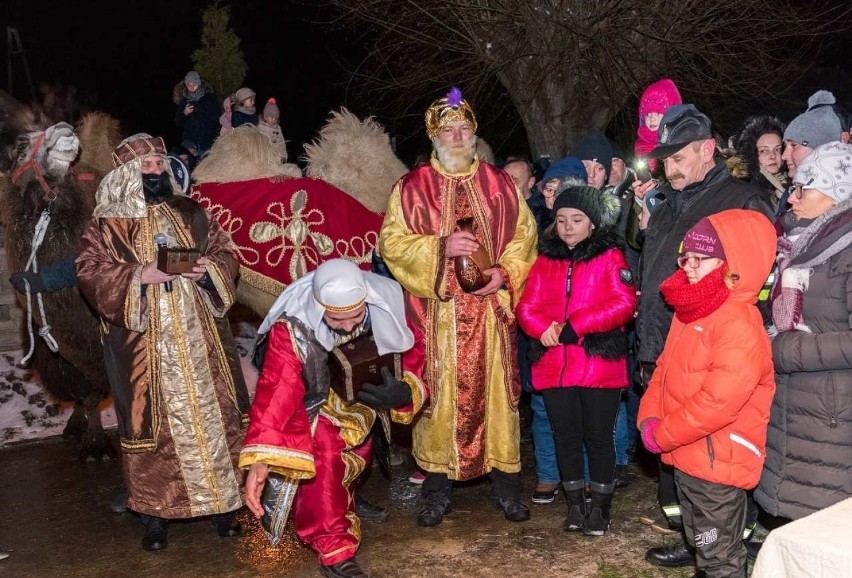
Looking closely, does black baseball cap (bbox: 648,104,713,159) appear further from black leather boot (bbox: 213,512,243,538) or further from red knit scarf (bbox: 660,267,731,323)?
black leather boot (bbox: 213,512,243,538)


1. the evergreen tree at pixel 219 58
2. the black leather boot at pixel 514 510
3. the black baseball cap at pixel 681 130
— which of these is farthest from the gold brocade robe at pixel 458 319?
the evergreen tree at pixel 219 58

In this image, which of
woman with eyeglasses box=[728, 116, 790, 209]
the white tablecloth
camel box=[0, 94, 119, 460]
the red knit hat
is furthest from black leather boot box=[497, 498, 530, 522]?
camel box=[0, 94, 119, 460]

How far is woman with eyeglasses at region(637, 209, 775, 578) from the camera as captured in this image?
332 cm

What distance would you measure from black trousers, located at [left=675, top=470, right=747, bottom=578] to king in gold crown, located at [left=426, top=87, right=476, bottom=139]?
231cm

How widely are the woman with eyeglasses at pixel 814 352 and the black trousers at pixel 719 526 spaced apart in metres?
0.23

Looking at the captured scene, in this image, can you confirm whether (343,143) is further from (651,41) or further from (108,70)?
(108,70)

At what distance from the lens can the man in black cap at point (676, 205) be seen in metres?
3.99

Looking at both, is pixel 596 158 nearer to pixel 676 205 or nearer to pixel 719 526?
pixel 676 205

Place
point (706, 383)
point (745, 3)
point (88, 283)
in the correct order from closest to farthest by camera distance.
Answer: point (706, 383) < point (88, 283) < point (745, 3)

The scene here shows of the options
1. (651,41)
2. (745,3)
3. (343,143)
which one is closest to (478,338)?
(343,143)

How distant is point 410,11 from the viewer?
10.4m

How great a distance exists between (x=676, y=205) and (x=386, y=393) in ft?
5.32

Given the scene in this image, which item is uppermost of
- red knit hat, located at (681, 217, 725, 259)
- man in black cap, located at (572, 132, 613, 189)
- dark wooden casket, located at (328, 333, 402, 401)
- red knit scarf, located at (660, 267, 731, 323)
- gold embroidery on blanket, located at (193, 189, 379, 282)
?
man in black cap, located at (572, 132, 613, 189)

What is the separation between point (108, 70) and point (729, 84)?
51.5 ft
